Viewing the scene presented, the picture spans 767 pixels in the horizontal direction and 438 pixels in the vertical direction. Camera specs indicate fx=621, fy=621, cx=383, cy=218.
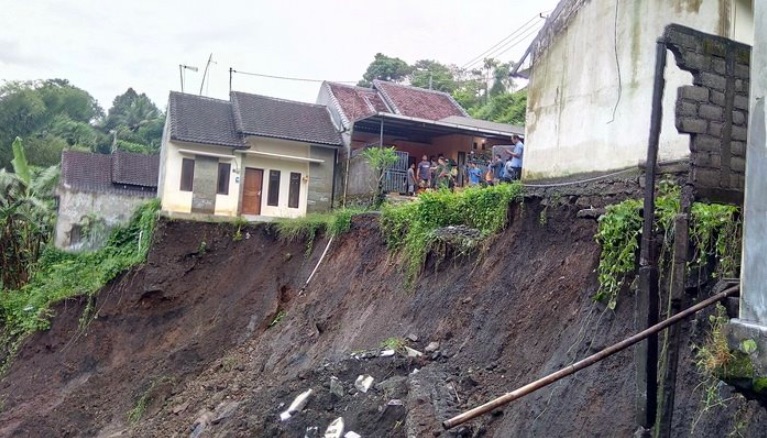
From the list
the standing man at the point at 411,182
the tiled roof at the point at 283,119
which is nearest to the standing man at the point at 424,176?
the standing man at the point at 411,182

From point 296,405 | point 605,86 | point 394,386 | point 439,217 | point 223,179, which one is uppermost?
point 605,86

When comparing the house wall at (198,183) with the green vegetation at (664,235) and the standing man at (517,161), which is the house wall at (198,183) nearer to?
the standing man at (517,161)

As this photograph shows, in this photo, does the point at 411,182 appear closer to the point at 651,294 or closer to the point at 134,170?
the point at 651,294

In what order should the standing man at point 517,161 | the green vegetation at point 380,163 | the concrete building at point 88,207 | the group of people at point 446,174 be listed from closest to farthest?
1. the standing man at point 517,161
2. the group of people at point 446,174
3. the green vegetation at point 380,163
4. the concrete building at point 88,207

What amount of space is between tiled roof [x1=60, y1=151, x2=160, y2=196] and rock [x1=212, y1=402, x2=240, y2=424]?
12959 millimetres

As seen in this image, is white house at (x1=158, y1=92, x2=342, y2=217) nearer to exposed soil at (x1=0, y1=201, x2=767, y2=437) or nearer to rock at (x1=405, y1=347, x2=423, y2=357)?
exposed soil at (x1=0, y1=201, x2=767, y2=437)

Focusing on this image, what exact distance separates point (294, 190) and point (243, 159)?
218cm

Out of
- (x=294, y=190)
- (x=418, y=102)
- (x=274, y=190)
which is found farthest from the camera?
(x=418, y=102)

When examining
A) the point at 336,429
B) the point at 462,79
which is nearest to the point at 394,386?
the point at 336,429

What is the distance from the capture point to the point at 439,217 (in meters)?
12.4

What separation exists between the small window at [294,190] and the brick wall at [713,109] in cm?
1844

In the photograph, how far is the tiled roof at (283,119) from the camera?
22.3m

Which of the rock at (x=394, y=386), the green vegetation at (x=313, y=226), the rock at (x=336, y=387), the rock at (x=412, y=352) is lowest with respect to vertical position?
the rock at (x=336, y=387)

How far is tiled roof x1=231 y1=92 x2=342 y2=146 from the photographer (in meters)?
22.3
